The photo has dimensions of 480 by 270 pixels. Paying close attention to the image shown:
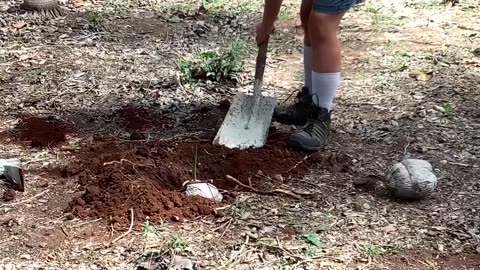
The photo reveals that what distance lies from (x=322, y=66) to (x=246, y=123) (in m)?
0.50

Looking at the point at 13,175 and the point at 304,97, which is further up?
the point at 304,97

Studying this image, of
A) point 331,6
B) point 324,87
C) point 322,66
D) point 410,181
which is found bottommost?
point 410,181

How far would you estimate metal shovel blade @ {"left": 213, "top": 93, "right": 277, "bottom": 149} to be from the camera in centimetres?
378

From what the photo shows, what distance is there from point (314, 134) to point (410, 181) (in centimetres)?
67

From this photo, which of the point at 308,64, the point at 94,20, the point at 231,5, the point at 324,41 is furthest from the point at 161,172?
the point at 231,5

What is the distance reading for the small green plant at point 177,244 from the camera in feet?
9.53

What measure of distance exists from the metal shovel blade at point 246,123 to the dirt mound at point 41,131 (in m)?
0.87

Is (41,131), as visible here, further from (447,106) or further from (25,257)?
(447,106)

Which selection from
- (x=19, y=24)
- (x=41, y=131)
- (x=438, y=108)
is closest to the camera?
(x=41, y=131)

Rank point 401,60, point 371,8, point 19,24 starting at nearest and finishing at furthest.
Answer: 1. point 401,60
2. point 19,24
3. point 371,8

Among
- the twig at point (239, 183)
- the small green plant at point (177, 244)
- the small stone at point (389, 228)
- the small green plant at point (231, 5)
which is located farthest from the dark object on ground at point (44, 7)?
the small stone at point (389, 228)

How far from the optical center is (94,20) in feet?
19.6

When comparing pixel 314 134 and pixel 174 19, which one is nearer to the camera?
pixel 314 134

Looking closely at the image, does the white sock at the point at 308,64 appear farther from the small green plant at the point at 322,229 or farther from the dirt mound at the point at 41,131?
the dirt mound at the point at 41,131
